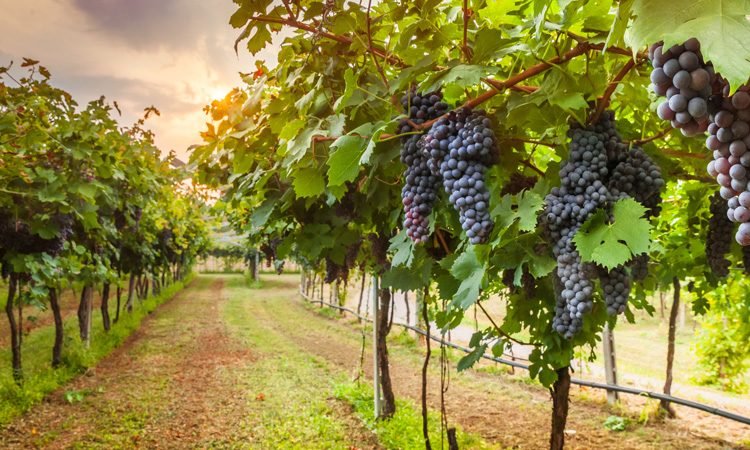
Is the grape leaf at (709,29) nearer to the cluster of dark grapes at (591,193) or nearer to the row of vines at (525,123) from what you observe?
the row of vines at (525,123)

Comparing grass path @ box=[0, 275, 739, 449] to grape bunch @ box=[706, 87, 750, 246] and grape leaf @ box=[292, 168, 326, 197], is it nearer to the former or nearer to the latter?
grape leaf @ box=[292, 168, 326, 197]

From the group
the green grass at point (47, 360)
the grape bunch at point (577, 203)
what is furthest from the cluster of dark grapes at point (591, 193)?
the green grass at point (47, 360)

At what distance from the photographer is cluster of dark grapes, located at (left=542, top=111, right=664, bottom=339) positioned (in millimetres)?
1263

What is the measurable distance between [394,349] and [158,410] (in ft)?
18.0

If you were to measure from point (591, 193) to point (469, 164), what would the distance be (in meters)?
0.31

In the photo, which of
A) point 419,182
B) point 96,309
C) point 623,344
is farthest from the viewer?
point 96,309

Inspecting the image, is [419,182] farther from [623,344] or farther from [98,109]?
[623,344]

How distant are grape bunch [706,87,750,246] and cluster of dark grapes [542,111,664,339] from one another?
1.68 ft

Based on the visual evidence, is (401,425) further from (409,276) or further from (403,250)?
(403,250)

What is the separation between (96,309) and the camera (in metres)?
18.5

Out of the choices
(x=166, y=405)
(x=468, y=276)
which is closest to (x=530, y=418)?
(x=166, y=405)

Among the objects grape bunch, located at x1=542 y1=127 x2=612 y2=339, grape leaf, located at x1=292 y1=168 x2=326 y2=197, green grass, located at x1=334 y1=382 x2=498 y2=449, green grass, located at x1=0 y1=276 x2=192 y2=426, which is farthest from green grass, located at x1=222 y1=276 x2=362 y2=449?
grape bunch, located at x1=542 y1=127 x2=612 y2=339

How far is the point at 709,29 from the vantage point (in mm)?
611

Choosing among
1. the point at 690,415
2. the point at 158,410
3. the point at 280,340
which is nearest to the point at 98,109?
the point at 158,410
